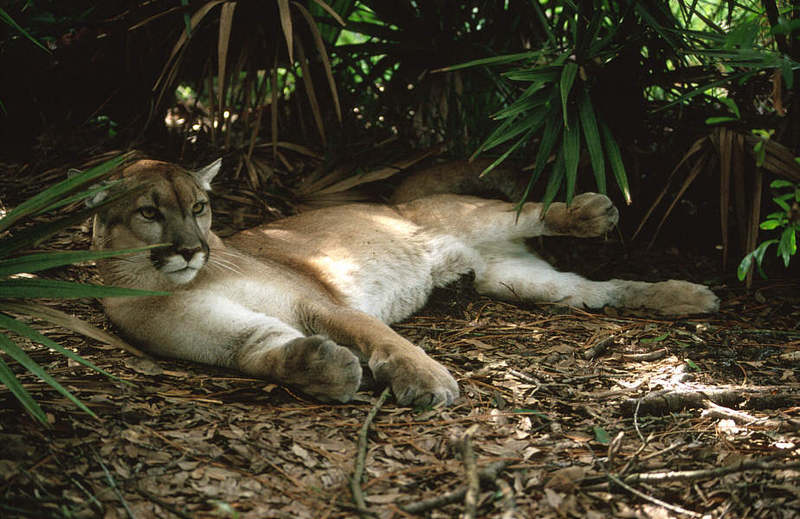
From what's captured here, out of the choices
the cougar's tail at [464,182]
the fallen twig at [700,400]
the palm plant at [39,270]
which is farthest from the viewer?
the cougar's tail at [464,182]

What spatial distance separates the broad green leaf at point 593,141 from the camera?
3.31 metres

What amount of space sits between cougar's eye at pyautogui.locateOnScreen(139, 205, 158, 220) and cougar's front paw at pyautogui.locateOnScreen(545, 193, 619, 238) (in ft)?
6.51

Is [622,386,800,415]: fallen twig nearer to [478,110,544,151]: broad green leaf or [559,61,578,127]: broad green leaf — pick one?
[559,61,578,127]: broad green leaf

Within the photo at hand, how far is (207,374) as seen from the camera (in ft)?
9.04

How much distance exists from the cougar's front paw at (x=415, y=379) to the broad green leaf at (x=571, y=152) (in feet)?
3.85

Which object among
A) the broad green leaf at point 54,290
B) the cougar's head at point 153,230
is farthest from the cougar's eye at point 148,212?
the broad green leaf at point 54,290

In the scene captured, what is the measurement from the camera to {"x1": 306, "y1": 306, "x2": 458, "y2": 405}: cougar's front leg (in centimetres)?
247

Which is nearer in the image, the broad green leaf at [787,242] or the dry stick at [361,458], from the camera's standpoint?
the dry stick at [361,458]

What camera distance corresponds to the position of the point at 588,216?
3.60 meters

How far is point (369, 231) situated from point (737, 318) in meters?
1.94

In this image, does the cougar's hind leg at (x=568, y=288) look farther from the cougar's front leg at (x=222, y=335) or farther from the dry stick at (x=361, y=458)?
the dry stick at (x=361, y=458)

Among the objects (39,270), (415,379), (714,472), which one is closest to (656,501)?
(714,472)

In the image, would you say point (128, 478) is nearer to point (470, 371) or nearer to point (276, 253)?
point (470, 371)

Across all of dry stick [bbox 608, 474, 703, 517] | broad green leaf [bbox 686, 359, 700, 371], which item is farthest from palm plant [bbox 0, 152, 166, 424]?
broad green leaf [bbox 686, 359, 700, 371]
